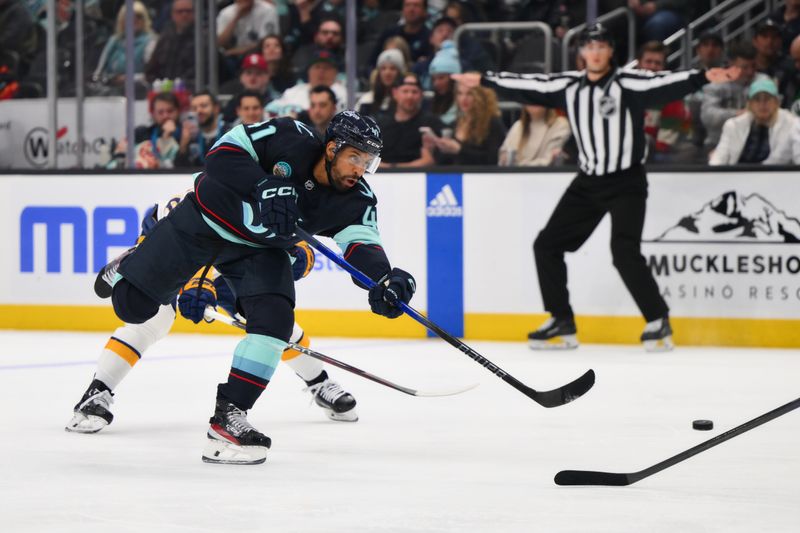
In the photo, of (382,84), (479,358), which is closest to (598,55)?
(382,84)

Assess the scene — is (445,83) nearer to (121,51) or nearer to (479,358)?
(121,51)

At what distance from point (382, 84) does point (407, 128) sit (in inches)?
16.4

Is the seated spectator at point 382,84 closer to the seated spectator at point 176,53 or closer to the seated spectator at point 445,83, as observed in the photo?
A: the seated spectator at point 445,83

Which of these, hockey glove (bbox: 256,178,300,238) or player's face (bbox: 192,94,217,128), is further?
player's face (bbox: 192,94,217,128)

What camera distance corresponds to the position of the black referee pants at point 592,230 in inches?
252

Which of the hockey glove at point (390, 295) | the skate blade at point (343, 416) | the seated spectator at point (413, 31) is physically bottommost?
the skate blade at point (343, 416)

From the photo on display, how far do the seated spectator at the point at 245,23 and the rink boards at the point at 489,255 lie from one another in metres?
1.71

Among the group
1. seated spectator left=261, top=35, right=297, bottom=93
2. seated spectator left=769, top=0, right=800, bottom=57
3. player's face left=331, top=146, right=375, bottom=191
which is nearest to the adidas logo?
seated spectator left=261, top=35, right=297, bottom=93

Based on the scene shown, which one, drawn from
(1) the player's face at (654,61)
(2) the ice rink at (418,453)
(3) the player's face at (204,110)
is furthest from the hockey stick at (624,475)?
(3) the player's face at (204,110)

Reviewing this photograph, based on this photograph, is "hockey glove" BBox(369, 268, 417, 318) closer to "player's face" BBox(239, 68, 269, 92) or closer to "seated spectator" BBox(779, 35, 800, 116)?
"seated spectator" BBox(779, 35, 800, 116)

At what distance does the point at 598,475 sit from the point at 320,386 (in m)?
1.35

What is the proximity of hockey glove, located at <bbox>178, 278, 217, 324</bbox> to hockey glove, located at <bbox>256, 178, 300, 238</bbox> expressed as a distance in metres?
0.61

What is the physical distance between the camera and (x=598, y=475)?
330 cm

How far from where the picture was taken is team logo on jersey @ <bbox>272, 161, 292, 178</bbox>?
146 inches
